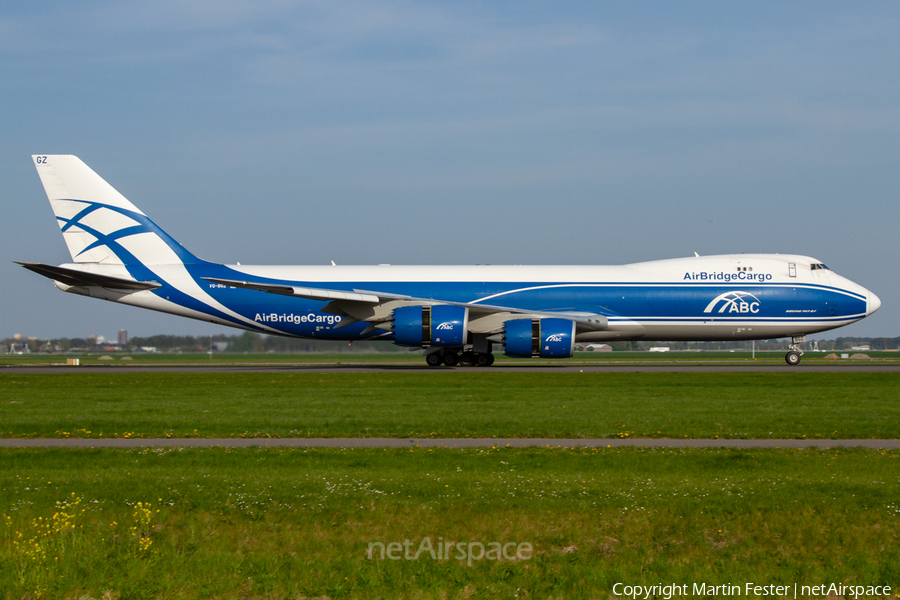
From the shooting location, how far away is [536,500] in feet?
32.8

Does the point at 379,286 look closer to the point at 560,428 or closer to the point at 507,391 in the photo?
the point at 507,391

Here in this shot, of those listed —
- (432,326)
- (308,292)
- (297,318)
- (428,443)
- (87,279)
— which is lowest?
(428,443)

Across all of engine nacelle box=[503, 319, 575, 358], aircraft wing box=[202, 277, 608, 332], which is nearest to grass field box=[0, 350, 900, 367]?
aircraft wing box=[202, 277, 608, 332]

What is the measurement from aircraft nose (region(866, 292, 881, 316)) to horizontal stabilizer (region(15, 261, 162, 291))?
116 feet

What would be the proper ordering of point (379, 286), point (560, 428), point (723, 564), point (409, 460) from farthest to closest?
point (379, 286) < point (560, 428) < point (409, 460) < point (723, 564)

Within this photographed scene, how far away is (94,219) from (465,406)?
1049 inches

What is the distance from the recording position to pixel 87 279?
122ft

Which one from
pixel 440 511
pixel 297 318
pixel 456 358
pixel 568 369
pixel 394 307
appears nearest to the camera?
pixel 440 511

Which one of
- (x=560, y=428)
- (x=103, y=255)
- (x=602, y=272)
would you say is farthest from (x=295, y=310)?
(x=560, y=428)

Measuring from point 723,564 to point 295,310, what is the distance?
33.1 metres

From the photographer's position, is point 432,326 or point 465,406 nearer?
point 465,406

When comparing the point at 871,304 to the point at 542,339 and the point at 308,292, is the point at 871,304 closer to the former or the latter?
the point at 542,339

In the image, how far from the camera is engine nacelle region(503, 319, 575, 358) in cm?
3512

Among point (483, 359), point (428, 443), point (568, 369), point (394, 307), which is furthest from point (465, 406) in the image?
point (483, 359)
